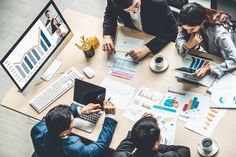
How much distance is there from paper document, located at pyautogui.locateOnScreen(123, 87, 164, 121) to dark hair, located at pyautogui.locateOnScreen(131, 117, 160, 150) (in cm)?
31

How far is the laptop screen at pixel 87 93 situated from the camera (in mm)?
3080

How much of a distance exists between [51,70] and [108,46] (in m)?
0.44

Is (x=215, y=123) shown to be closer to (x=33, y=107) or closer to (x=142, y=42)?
(x=142, y=42)

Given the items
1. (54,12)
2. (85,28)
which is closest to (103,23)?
(85,28)

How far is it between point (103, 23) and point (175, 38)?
0.53 metres

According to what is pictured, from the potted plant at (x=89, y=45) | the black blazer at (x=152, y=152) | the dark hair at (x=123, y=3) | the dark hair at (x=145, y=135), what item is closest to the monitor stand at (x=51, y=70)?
the potted plant at (x=89, y=45)

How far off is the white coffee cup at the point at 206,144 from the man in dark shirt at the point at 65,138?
22.1 inches

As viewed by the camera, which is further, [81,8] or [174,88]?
[81,8]

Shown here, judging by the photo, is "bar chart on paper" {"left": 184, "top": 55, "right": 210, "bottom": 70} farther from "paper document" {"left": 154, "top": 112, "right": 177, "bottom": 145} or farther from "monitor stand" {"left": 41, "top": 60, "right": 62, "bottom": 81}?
"monitor stand" {"left": 41, "top": 60, "right": 62, "bottom": 81}

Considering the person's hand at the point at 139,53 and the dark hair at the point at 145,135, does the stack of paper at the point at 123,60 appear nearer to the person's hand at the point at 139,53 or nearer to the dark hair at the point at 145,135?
the person's hand at the point at 139,53

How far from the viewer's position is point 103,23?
11.3 feet

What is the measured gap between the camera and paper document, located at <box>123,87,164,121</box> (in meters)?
3.03

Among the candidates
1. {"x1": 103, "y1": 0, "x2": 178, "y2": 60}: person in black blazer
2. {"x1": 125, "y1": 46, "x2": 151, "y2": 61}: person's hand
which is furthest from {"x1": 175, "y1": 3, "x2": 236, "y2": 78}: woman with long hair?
{"x1": 125, "y1": 46, "x2": 151, "y2": 61}: person's hand

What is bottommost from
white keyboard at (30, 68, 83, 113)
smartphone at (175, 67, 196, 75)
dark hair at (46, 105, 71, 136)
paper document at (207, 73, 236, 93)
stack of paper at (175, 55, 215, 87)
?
paper document at (207, 73, 236, 93)
